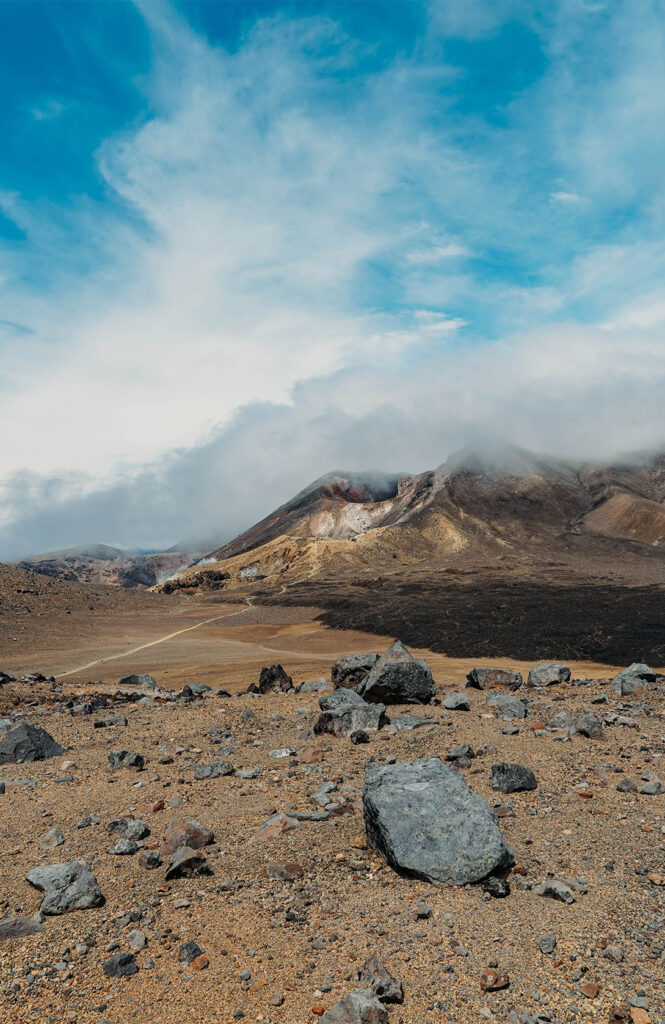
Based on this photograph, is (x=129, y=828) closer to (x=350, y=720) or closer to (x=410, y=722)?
(x=350, y=720)

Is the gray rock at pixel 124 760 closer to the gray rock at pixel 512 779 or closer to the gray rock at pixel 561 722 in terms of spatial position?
the gray rock at pixel 512 779

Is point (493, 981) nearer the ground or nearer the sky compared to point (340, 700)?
nearer the ground

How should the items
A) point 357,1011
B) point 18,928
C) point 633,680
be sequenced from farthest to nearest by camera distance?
point 633,680
point 18,928
point 357,1011

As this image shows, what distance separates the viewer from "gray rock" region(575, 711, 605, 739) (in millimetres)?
11211

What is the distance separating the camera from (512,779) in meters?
9.03

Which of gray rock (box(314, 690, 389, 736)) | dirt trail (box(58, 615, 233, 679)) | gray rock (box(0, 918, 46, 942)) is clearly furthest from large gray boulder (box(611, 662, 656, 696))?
dirt trail (box(58, 615, 233, 679))

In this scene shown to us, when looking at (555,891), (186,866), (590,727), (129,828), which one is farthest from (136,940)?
(590,727)

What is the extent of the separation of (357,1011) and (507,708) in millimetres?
9423

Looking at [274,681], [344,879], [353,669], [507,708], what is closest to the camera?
[344,879]

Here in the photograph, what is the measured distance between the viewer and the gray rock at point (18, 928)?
5.88 meters

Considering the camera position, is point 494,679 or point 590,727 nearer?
point 590,727

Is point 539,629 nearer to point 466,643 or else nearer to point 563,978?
point 466,643

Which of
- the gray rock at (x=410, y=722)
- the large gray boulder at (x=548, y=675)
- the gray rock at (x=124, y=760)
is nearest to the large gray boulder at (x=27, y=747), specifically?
the gray rock at (x=124, y=760)

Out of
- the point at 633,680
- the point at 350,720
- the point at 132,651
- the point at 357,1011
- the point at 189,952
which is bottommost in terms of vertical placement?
the point at 132,651
